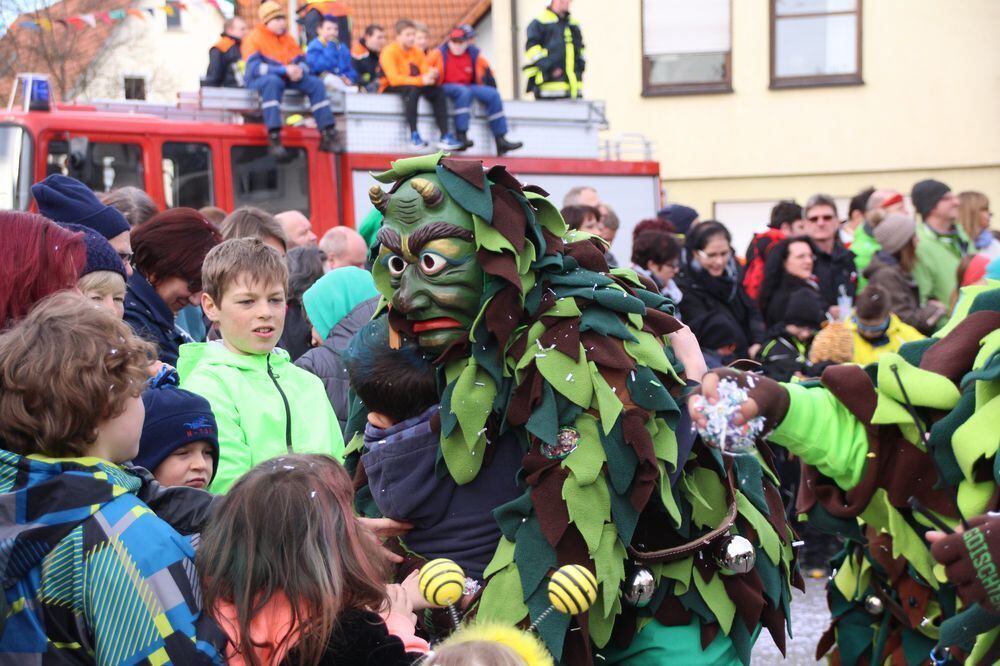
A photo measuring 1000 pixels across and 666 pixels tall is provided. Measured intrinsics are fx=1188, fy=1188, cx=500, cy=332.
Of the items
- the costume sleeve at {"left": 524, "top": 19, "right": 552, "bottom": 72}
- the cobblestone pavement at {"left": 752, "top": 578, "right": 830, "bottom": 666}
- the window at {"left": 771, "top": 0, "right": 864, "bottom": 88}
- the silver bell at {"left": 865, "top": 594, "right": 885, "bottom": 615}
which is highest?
the window at {"left": 771, "top": 0, "right": 864, "bottom": 88}

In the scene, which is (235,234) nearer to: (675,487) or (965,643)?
(675,487)

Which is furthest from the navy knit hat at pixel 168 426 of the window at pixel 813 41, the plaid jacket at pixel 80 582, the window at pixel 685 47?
the window at pixel 813 41

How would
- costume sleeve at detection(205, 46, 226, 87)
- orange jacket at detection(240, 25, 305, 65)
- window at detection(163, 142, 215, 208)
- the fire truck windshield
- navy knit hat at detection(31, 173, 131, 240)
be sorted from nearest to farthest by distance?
navy knit hat at detection(31, 173, 131, 240), the fire truck windshield, window at detection(163, 142, 215, 208), orange jacket at detection(240, 25, 305, 65), costume sleeve at detection(205, 46, 226, 87)

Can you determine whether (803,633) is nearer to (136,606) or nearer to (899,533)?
(899,533)

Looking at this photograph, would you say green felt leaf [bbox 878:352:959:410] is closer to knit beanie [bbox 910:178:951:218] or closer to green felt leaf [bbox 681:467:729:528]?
green felt leaf [bbox 681:467:729:528]

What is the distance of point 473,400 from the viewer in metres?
2.66

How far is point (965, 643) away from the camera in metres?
2.83

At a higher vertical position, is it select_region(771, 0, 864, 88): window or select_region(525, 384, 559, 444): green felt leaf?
select_region(771, 0, 864, 88): window

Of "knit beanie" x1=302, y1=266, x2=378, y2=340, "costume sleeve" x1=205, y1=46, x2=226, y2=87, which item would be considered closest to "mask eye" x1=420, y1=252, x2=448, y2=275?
"knit beanie" x1=302, y1=266, x2=378, y2=340

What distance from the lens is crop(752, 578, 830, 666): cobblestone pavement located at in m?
5.46

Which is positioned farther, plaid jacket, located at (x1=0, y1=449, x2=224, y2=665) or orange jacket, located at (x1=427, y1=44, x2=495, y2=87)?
orange jacket, located at (x1=427, y1=44, x2=495, y2=87)

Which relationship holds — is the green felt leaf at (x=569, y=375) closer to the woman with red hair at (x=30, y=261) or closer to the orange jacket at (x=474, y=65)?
Result: the woman with red hair at (x=30, y=261)

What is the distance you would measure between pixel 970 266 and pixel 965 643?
16.3 ft

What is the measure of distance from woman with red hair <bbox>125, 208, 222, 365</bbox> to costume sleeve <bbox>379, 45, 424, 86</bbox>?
616 centimetres
